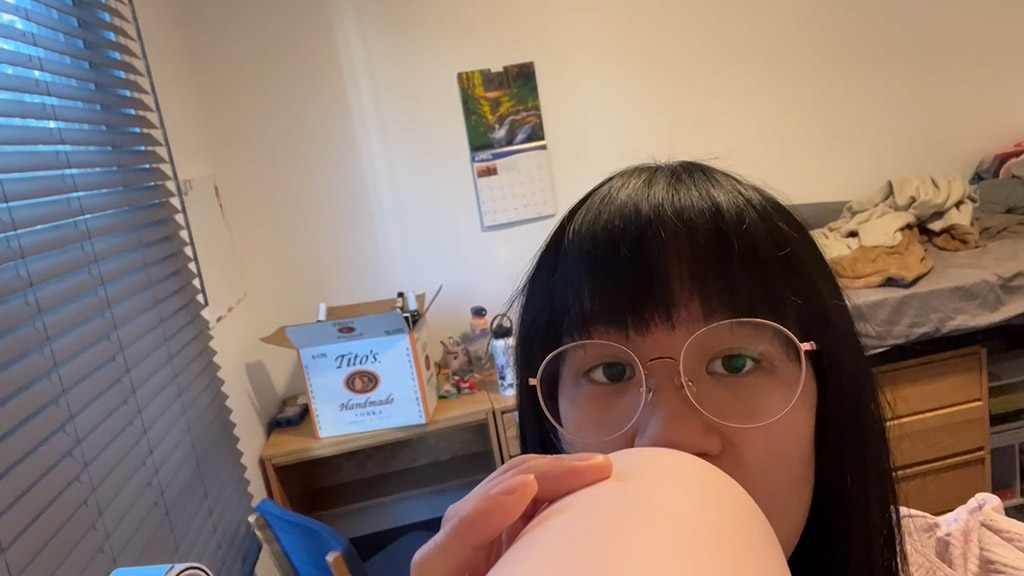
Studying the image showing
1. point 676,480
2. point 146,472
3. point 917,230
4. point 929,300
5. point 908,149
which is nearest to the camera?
point 676,480

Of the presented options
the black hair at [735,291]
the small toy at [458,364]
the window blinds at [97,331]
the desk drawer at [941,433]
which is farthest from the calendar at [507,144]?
the black hair at [735,291]

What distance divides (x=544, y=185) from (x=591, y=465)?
1.85 metres

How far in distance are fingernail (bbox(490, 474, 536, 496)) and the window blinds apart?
0.69m

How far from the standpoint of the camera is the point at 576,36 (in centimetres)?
218

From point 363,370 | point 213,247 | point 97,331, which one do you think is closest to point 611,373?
point 97,331

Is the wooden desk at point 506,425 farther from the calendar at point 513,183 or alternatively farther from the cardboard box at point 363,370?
the calendar at point 513,183

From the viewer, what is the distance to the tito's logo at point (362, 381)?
1774 mm

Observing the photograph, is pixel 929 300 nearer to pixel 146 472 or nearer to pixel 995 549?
pixel 995 549

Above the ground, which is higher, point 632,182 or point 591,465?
point 632,182

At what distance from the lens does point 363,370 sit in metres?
1.77

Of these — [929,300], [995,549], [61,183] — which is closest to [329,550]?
[61,183]

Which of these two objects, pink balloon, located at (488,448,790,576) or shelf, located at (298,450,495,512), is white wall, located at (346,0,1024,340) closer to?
shelf, located at (298,450,495,512)

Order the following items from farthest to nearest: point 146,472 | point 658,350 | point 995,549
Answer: point 146,472 < point 995,549 < point 658,350

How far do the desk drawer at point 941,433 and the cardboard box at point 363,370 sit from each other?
1.28m
